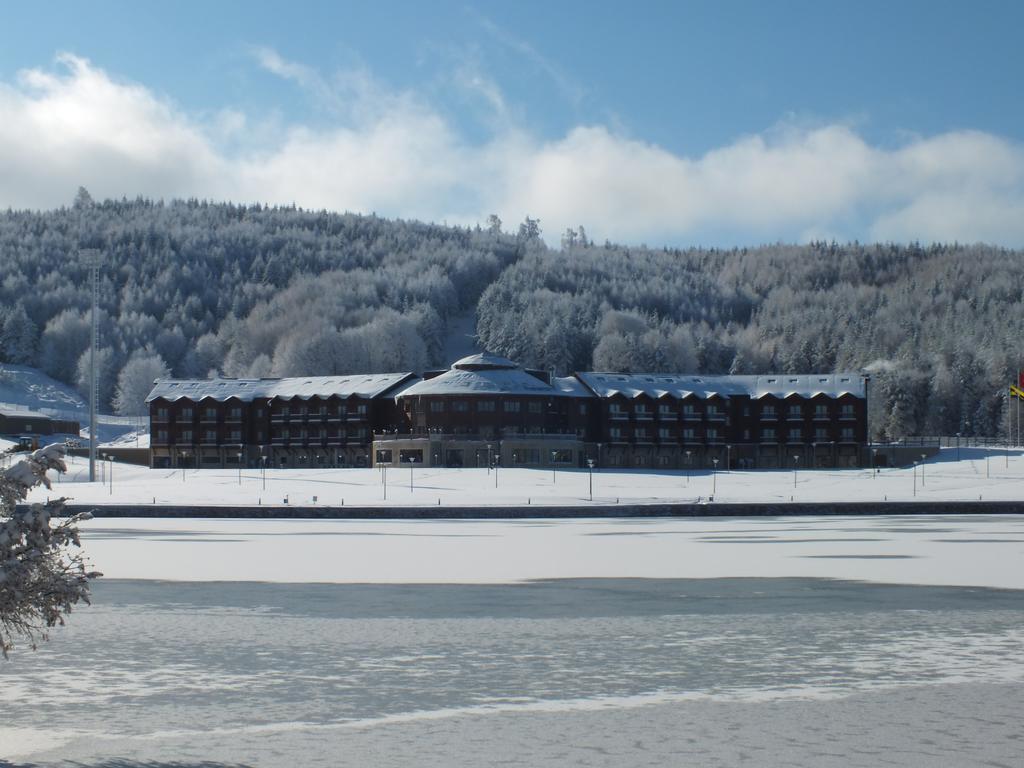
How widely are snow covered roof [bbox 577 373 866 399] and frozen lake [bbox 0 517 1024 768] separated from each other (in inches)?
3630

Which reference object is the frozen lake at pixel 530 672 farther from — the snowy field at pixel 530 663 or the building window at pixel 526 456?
the building window at pixel 526 456

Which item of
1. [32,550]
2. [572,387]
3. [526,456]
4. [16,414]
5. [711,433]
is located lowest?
[526,456]

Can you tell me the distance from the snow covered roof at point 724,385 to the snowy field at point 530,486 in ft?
59.0

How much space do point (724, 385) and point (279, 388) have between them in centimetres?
4506

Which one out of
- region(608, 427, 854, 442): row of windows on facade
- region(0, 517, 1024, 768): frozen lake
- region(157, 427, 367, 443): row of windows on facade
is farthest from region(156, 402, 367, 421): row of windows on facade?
region(0, 517, 1024, 768): frozen lake

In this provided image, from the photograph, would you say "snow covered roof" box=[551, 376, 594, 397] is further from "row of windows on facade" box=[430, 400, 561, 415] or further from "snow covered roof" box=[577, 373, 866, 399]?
"row of windows on facade" box=[430, 400, 561, 415]

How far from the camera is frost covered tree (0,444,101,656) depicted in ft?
42.0

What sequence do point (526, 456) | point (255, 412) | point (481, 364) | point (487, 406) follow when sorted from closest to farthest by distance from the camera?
point (526, 456)
point (487, 406)
point (481, 364)
point (255, 412)

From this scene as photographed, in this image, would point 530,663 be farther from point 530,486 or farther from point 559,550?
point 530,486

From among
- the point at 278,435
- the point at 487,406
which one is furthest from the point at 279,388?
the point at 487,406

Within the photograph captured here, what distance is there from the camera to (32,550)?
12.9 meters

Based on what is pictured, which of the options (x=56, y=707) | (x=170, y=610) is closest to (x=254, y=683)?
(x=56, y=707)

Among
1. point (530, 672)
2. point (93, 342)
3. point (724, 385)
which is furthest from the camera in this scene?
point (724, 385)

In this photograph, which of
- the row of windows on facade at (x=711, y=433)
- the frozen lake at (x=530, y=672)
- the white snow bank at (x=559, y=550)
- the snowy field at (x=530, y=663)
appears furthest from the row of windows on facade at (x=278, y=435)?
the frozen lake at (x=530, y=672)
